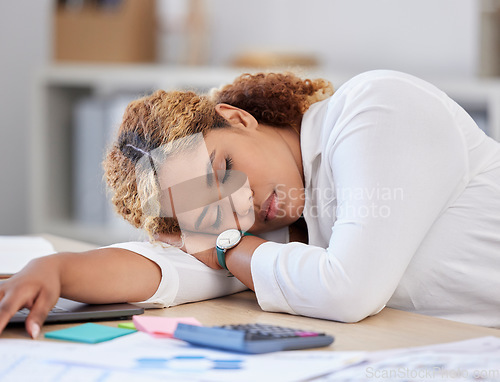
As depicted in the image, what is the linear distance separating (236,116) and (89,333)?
1.35 feet

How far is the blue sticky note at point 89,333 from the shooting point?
623 mm

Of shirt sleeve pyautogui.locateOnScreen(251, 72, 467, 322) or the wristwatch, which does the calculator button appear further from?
the wristwatch

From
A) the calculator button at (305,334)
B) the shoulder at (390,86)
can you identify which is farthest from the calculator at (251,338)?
the shoulder at (390,86)

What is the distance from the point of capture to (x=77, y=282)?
736 mm

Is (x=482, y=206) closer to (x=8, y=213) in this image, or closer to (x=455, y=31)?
(x=455, y=31)

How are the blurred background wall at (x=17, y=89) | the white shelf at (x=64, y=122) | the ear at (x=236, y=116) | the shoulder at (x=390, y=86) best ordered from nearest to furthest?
the shoulder at (x=390, y=86) → the ear at (x=236, y=116) → the white shelf at (x=64, y=122) → the blurred background wall at (x=17, y=89)

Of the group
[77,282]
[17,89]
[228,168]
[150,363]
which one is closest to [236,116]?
[228,168]

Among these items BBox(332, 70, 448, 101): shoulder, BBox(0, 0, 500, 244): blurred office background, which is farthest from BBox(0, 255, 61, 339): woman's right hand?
BBox(0, 0, 500, 244): blurred office background

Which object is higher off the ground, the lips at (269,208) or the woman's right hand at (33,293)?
the lips at (269,208)

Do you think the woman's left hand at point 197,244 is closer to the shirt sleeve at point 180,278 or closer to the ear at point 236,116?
the shirt sleeve at point 180,278

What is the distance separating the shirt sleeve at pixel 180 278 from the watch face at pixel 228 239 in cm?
4

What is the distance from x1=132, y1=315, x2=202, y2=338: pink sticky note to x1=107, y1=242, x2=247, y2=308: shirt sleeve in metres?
0.09

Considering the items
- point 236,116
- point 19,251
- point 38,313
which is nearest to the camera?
point 38,313

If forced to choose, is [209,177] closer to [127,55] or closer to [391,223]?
[391,223]
